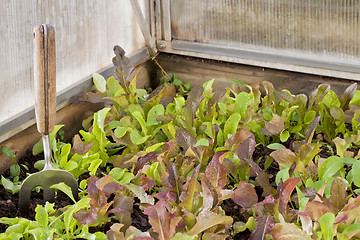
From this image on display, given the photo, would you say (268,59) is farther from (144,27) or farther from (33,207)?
(33,207)

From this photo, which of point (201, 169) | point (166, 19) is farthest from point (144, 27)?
point (201, 169)

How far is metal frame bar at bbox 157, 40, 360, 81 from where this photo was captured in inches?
68.4

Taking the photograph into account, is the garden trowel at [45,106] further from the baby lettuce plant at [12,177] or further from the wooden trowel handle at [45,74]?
the baby lettuce plant at [12,177]

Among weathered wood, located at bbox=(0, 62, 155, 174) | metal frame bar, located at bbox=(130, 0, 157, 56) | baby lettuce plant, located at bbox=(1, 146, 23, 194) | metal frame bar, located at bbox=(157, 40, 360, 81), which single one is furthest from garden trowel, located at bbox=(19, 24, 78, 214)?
metal frame bar, located at bbox=(157, 40, 360, 81)

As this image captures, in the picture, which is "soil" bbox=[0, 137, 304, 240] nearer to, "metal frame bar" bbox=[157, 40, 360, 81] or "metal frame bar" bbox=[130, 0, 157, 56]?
"metal frame bar" bbox=[157, 40, 360, 81]

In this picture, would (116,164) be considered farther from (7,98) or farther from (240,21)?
(240,21)

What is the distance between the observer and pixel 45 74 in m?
1.21

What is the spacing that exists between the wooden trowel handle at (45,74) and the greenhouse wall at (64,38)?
0.24m

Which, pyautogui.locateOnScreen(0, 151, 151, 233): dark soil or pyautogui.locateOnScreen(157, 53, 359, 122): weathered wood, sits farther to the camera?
pyautogui.locateOnScreen(157, 53, 359, 122): weathered wood

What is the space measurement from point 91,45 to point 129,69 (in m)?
0.15

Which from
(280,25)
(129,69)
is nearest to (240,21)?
(280,25)

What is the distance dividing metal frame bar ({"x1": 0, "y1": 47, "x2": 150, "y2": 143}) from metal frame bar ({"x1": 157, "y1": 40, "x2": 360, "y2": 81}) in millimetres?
119

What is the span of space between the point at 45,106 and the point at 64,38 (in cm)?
43

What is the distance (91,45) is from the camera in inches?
68.2
